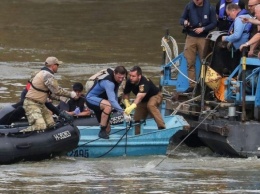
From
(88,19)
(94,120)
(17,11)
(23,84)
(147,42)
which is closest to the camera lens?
(94,120)

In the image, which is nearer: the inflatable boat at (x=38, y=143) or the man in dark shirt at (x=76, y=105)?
the inflatable boat at (x=38, y=143)

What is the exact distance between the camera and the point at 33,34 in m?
35.2

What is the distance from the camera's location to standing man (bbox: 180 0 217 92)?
58.6 ft

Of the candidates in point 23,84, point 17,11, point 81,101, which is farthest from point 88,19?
point 81,101

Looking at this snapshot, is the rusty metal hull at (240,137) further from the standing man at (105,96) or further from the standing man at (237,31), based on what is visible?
the standing man at (105,96)

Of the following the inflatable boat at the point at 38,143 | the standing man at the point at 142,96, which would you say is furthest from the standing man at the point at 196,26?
the inflatable boat at the point at 38,143

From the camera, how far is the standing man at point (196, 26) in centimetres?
1788

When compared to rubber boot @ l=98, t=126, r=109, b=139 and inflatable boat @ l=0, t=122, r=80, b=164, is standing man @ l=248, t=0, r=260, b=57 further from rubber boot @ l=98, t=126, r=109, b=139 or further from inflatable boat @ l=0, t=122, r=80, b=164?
inflatable boat @ l=0, t=122, r=80, b=164

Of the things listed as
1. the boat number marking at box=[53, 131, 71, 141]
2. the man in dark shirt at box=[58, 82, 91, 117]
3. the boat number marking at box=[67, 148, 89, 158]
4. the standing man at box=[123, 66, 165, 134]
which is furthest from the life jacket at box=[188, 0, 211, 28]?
the boat number marking at box=[53, 131, 71, 141]

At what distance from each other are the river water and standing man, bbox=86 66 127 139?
0.57m

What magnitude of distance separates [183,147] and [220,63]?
170cm

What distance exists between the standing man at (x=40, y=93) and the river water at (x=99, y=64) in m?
0.63

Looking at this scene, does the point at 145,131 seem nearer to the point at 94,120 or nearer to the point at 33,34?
the point at 94,120

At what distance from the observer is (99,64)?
28.7 metres
